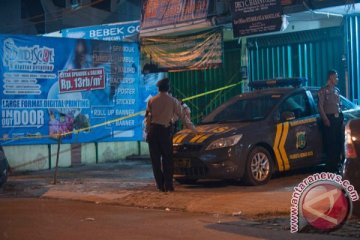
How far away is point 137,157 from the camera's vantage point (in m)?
16.7

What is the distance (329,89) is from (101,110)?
714cm

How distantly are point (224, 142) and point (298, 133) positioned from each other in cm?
146

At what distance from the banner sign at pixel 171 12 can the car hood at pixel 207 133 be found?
4.58m

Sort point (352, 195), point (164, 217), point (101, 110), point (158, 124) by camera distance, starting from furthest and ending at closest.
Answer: point (101, 110) → point (158, 124) → point (164, 217) → point (352, 195)

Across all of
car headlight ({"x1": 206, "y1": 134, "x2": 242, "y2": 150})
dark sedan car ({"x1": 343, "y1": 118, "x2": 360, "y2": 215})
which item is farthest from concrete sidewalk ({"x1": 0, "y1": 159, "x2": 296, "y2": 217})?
dark sedan car ({"x1": 343, "y1": 118, "x2": 360, "y2": 215})

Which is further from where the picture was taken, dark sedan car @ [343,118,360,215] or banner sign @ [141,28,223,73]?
banner sign @ [141,28,223,73]

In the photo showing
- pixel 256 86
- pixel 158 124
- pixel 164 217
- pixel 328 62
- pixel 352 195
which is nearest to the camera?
pixel 352 195

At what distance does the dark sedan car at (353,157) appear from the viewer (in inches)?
232

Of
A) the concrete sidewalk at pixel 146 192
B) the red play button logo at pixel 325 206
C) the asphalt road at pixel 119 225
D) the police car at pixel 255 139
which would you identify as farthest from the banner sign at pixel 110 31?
the red play button logo at pixel 325 206

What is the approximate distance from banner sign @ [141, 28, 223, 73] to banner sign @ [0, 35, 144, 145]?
50cm

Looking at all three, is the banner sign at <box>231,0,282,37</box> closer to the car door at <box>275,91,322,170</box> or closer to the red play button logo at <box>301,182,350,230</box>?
the car door at <box>275,91,322,170</box>

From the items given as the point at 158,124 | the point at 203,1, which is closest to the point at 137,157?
the point at 203,1

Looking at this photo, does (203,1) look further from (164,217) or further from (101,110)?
(164,217)

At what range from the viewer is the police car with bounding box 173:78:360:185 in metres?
10.0
